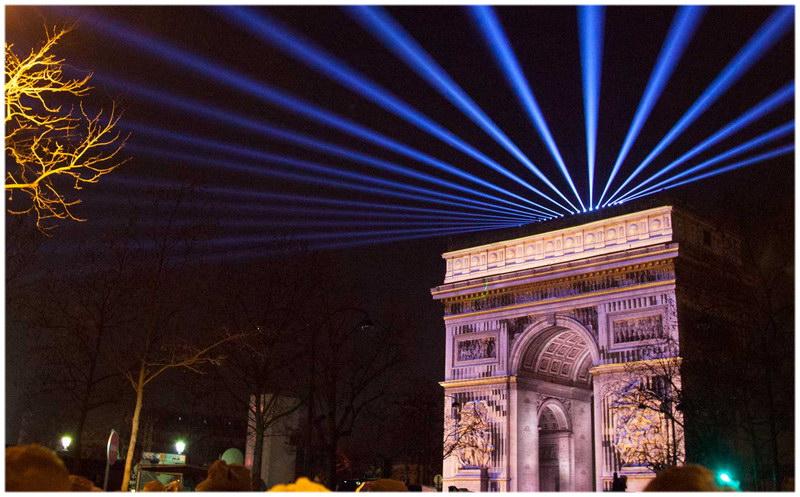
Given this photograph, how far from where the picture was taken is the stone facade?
36.2 metres

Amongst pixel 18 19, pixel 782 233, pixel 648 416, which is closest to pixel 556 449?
pixel 648 416

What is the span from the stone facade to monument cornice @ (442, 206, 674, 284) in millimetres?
58

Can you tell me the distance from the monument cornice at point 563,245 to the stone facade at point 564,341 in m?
0.06

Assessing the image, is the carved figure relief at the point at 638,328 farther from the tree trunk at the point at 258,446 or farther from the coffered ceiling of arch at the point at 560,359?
the tree trunk at the point at 258,446

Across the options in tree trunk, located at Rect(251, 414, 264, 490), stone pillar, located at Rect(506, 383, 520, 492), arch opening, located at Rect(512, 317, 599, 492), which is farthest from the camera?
arch opening, located at Rect(512, 317, 599, 492)

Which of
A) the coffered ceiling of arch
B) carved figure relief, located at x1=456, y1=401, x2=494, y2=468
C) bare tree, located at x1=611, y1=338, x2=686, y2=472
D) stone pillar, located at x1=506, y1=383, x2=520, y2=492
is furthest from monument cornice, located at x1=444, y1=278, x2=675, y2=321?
carved figure relief, located at x1=456, y1=401, x2=494, y2=468

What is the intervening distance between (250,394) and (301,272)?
491 centimetres

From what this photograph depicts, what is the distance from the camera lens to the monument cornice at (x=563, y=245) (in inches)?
1491

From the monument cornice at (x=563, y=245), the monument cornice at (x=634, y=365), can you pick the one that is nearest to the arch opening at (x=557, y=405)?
the monument cornice at (x=634, y=365)

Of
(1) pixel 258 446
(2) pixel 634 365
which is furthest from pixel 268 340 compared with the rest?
(2) pixel 634 365

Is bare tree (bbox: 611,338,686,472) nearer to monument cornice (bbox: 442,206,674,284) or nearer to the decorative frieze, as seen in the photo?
the decorative frieze

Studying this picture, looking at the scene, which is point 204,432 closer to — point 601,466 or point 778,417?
point 601,466

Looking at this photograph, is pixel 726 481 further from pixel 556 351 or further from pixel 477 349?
pixel 556 351

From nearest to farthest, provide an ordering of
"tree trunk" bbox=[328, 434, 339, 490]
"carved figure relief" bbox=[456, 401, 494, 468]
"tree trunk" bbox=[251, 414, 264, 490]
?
"tree trunk" bbox=[251, 414, 264, 490]
"tree trunk" bbox=[328, 434, 339, 490]
"carved figure relief" bbox=[456, 401, 494, 468]
